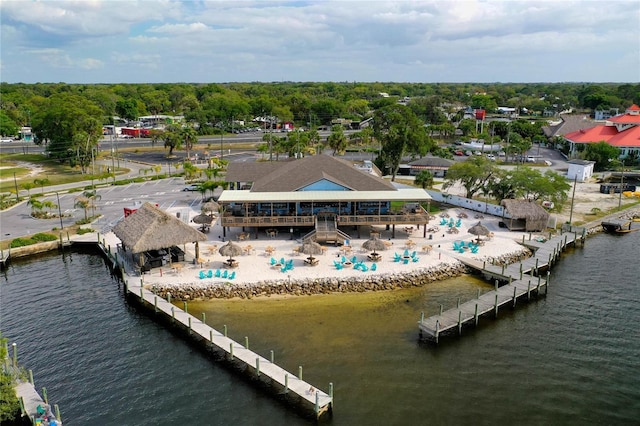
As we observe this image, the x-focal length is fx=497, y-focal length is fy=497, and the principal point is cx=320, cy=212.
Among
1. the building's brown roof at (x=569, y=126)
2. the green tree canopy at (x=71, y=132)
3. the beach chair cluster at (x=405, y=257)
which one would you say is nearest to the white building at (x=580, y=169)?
the building's brown roof at (x=569, y=126)

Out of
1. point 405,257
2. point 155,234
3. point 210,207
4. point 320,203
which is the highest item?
point 320,203

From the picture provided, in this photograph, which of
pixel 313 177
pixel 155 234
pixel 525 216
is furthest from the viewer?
pixel 313 177

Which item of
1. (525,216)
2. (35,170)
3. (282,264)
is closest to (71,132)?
(35,170)

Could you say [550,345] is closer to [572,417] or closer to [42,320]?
[572,417]

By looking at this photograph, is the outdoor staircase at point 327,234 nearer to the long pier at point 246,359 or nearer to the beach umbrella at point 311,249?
the beach umbrella at point 311,249

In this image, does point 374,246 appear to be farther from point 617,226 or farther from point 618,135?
point 618,135

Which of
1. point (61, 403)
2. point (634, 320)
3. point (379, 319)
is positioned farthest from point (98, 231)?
point (634, 320)

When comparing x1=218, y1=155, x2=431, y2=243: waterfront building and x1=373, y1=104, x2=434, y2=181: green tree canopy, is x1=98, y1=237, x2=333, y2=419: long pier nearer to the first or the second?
x1=218, y1=155, x2=431, y2=243: waterfront building

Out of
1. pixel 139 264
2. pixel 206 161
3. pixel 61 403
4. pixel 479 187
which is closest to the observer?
pixel 61 403
